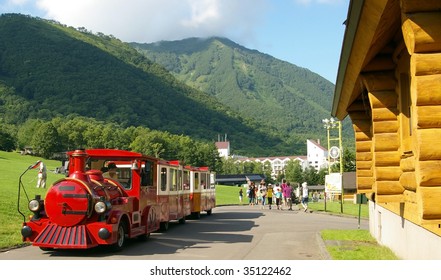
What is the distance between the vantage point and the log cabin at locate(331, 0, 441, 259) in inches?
236

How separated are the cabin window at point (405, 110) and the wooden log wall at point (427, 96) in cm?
404

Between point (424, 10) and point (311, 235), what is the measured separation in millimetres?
12710

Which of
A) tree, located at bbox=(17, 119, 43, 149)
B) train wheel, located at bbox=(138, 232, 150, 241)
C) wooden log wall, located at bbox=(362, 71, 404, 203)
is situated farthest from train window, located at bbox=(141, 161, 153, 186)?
tree, located at bbox=(17, 119, 43, 149)

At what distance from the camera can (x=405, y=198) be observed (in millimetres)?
10445

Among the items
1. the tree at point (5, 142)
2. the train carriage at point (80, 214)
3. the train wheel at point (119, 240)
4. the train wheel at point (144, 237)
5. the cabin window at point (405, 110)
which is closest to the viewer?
the cabin window at point (405, 110)

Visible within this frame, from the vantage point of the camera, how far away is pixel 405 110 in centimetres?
1030

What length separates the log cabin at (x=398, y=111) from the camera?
6000 millimetres

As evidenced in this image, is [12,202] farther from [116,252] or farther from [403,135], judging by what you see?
[403,135]

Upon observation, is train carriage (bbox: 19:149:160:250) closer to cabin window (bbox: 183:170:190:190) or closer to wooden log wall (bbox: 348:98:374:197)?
→ wooden log wall (bbox: 348:98:374:197)

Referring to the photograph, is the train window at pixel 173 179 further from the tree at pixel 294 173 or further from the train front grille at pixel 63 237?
the tree at pixel 294 173

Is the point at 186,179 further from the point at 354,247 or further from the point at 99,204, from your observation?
the point at 99,204

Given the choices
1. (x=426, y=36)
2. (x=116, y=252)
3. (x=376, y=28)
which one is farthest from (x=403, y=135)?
(x=116, y=252)

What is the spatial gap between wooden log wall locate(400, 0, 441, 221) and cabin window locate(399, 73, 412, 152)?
4036 millimetres

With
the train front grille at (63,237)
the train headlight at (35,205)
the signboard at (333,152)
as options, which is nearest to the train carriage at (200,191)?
the train headlight at (35,205)
